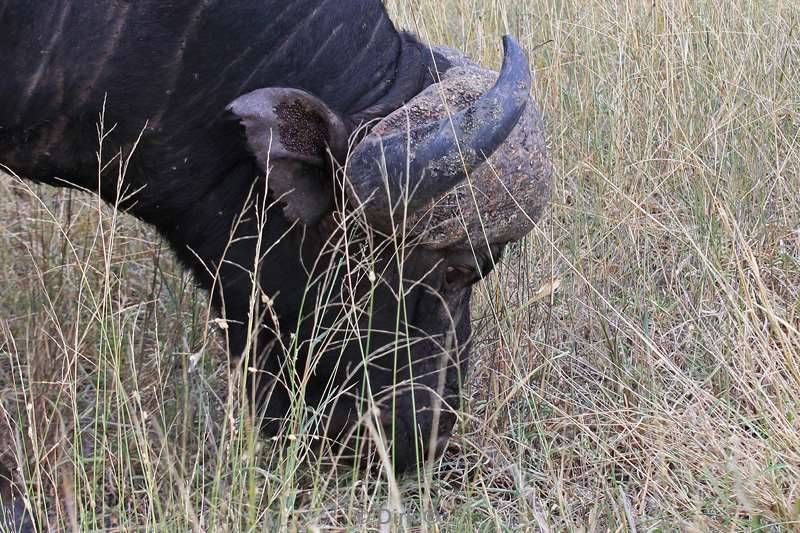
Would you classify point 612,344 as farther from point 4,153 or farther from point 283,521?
point 4,153

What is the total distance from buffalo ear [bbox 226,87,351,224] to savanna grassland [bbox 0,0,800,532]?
1.42ft

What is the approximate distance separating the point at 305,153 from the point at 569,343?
1450mm

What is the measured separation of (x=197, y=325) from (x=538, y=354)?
50.4 inches

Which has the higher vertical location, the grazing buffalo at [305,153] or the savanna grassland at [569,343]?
the grazing buffalo at [305,153]

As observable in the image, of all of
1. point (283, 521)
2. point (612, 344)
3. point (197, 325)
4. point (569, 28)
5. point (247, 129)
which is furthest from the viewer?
point (569, 28)

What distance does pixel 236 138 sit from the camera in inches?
114

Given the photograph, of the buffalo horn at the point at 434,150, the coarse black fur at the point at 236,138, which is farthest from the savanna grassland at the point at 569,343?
the buffalo horn at the point at 434,150

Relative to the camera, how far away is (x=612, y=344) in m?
3.73

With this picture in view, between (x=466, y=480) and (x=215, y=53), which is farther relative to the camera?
(x=466, y=480)

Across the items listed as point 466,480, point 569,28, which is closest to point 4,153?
point 466,480

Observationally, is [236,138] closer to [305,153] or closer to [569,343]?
[305,153]

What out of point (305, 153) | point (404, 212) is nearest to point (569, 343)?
point (404, 212)

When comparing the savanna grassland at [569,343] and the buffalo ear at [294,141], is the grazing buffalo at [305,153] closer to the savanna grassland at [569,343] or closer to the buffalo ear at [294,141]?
the buffalo ear at [294,141]

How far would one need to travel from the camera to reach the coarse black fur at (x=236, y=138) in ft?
9.19
